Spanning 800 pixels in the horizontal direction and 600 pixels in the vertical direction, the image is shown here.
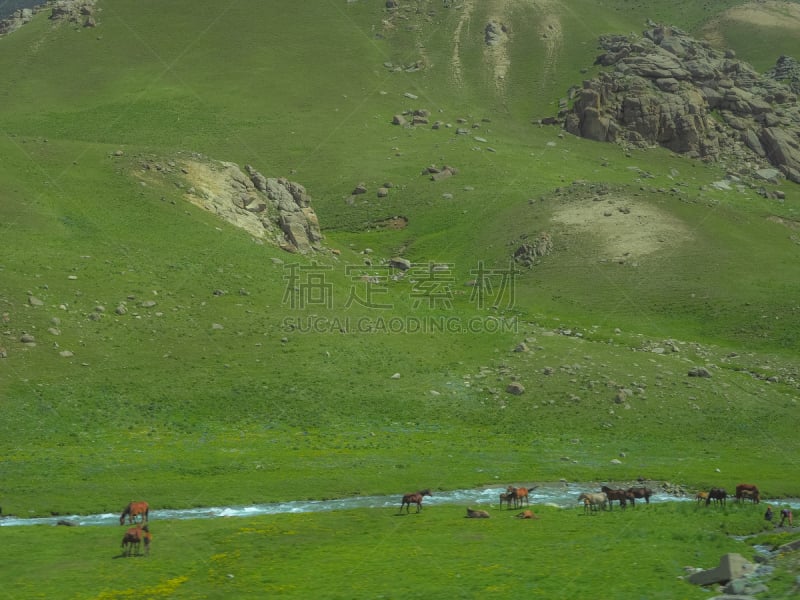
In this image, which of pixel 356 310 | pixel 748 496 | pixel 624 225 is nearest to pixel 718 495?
pixel 748 496

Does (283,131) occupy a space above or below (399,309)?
above

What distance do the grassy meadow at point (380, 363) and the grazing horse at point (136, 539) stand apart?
2.85 ft

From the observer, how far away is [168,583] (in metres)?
35.1

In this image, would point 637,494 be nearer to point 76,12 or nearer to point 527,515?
point 527,515

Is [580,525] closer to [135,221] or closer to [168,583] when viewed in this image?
[168,583]

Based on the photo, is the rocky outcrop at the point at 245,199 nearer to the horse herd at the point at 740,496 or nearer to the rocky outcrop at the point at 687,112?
the horse herd at the point at 740,496

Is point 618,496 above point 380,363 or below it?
below

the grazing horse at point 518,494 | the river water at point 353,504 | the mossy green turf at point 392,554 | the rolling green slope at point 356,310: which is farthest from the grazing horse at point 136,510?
the grazing horse at point 518,494

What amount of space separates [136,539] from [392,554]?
36.9 feet

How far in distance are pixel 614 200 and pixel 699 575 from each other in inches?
3243

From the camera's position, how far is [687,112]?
506 ft

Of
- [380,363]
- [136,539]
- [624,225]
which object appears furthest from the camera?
[624,225]

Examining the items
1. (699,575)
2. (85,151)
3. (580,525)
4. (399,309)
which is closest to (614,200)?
(399,309)

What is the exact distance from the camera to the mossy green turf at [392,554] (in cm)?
3431
